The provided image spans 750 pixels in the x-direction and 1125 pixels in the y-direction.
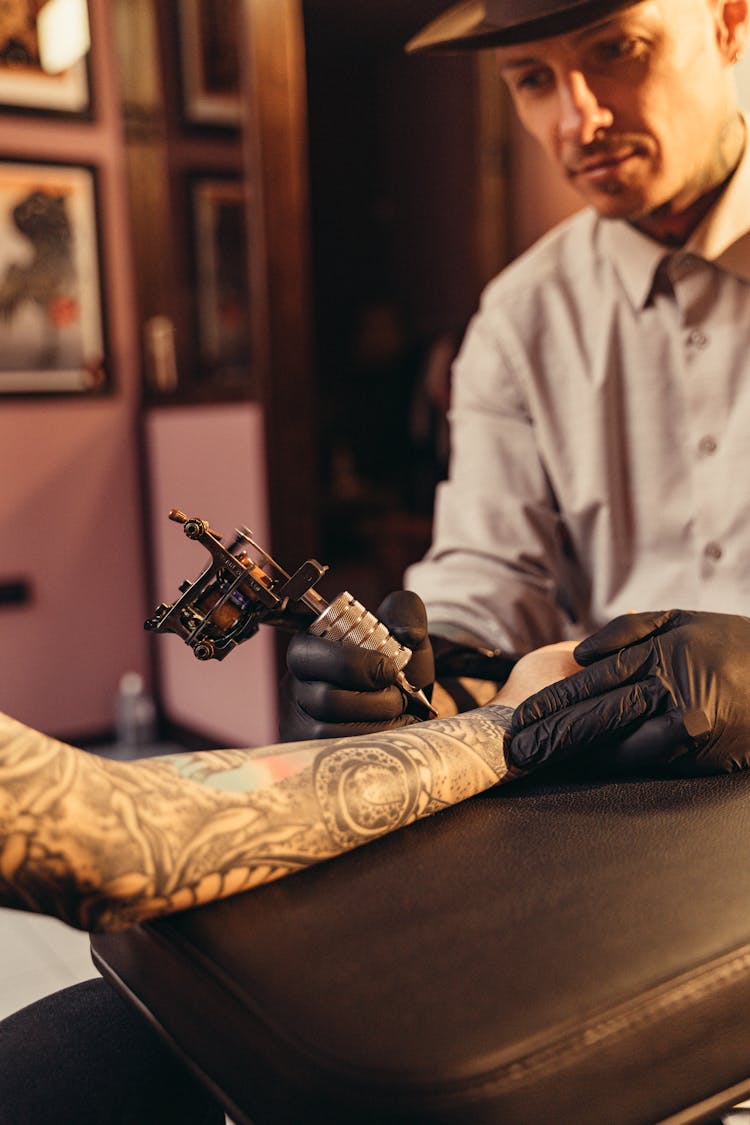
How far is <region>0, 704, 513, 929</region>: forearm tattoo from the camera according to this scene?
59 centimetres

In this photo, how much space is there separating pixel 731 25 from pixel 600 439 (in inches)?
20.8

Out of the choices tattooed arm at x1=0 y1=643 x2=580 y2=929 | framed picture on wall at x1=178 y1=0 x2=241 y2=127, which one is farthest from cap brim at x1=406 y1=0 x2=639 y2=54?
framed picture on wall at x1=178 y1=0 x2=241 y2=127

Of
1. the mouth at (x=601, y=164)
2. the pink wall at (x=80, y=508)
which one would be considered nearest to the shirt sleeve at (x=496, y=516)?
the mouth at (x=601, y=164)

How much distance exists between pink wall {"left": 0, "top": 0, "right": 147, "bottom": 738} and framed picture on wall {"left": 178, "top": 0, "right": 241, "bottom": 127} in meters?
0.29

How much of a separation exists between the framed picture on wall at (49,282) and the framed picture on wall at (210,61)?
55 cm

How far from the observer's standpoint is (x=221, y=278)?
3.83m

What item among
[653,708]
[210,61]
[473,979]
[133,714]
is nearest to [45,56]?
[210,61]

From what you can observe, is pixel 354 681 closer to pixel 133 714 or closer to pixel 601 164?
pixel 601 164

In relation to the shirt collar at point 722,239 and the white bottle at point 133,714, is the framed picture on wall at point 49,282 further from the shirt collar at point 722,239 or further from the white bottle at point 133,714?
the shirt collar at point 722,239

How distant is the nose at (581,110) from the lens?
3.86ft

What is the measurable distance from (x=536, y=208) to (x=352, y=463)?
2088mm

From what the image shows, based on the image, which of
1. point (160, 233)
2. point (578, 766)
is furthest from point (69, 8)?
point (578, 766)

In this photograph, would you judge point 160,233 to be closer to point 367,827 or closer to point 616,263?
point 616,263

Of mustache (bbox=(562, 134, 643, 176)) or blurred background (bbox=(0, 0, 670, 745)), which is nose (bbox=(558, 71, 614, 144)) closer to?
mustache (bbox=(562, 134, 643, 176))
